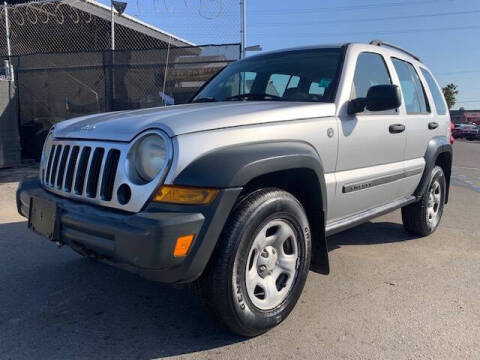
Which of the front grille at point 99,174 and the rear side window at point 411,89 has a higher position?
the rear side window at point 411,89

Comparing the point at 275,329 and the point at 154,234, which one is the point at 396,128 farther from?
the point at 154,234

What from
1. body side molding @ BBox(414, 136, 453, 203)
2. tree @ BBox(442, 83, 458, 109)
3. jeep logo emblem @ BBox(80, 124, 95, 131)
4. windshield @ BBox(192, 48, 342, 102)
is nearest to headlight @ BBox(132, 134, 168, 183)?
jeep logo emblem @ BBox(80, 124, 95, 131)

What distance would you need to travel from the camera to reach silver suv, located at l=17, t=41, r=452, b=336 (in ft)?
7.61

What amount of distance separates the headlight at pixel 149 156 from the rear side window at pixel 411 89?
2.77 m

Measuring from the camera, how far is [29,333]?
277 cm

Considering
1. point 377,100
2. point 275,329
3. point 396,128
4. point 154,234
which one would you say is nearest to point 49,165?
point 154,234

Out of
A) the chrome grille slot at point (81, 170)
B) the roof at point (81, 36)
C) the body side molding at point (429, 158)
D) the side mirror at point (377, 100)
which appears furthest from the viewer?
the roof at point (81, 36)

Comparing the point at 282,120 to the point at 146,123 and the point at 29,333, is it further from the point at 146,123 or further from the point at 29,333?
the point at 29,333

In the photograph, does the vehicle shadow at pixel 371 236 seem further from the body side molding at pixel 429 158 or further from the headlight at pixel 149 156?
the headlight at pixel 149 156

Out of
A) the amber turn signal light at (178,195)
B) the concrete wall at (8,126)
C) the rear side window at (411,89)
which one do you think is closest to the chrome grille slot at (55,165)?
the amber turn signal light at (178,195)

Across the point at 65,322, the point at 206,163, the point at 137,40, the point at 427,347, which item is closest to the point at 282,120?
the point at 206,163

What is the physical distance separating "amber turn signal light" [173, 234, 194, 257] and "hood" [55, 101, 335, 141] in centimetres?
55

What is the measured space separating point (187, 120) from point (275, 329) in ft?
4.79

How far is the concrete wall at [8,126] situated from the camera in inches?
332
